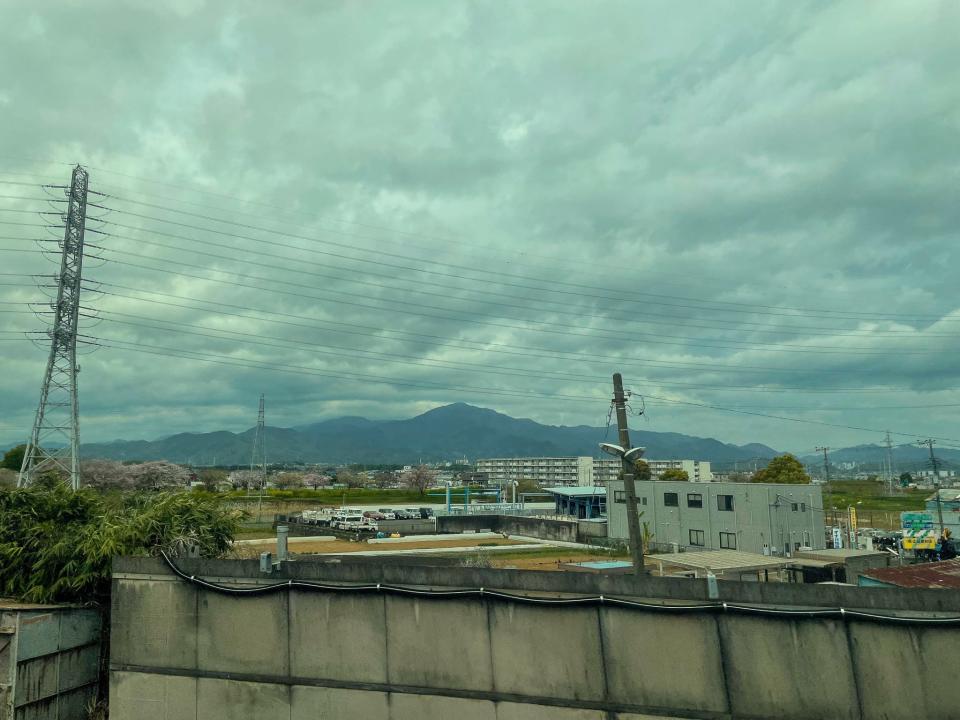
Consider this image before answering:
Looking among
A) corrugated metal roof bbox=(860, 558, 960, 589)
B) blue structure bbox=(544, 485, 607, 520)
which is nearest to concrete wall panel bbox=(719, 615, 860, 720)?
corrugated metal roof bbox=(860, 558, 960, 589)

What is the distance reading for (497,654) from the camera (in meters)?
9.60

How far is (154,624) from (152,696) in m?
1.15

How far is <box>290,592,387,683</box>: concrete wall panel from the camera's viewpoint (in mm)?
10227

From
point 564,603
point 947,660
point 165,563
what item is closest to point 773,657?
point 947,660

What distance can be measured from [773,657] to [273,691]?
7.47m

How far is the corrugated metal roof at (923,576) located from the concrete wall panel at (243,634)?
15.3 metres

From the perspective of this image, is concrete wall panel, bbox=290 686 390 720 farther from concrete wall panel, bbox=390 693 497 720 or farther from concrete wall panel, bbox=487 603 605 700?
concrete wall panel, bbox=487 603 605 700

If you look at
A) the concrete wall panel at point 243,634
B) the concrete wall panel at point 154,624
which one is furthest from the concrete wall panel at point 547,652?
the concrete wall panel at point 154,624

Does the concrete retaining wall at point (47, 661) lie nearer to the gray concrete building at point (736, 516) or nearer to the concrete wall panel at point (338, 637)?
the concrete wall panel at point (338, 637)

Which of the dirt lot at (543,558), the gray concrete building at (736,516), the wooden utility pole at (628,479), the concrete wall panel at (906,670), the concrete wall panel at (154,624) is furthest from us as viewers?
the gray concrete building at (736,516)

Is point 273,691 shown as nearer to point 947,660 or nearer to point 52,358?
point 947,660

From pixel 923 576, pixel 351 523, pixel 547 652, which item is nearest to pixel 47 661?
pixel 547 652

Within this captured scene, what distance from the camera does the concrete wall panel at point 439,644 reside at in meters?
9.70

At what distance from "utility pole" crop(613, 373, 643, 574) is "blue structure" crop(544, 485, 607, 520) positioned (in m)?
85.7
